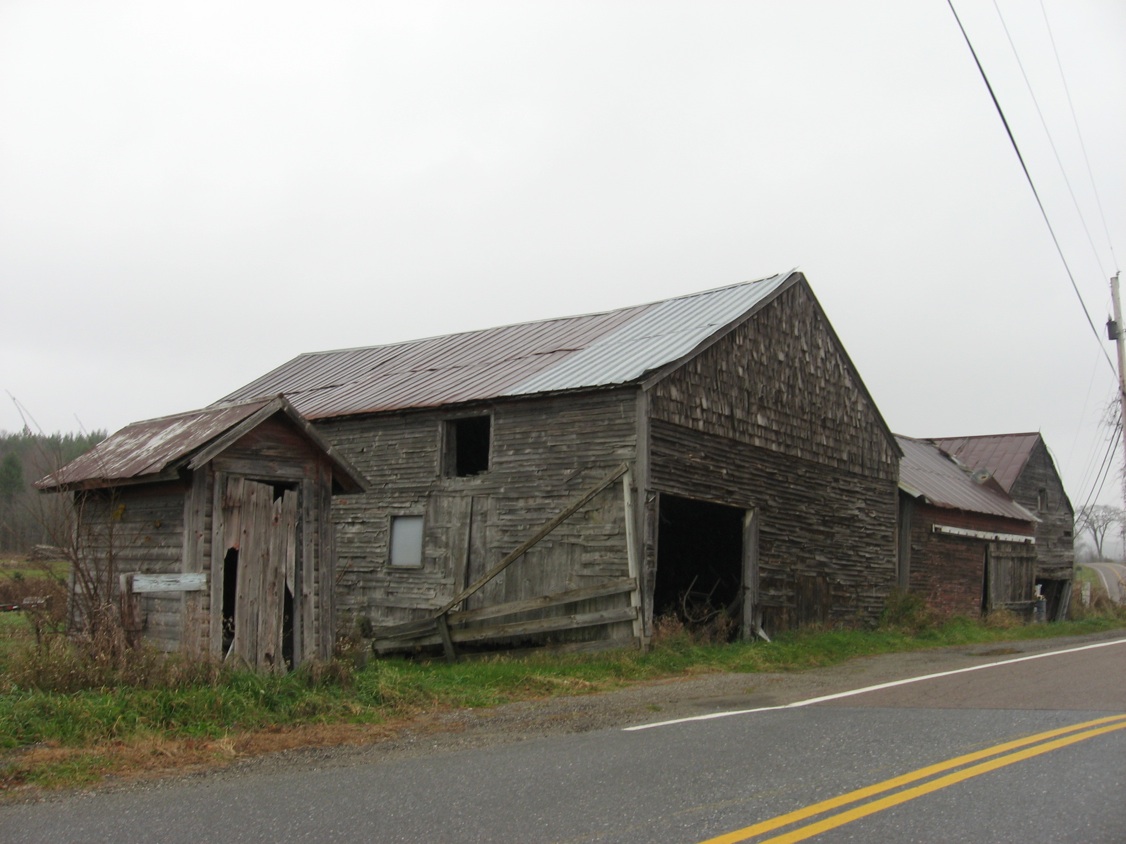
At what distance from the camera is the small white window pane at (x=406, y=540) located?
1911 centimetres

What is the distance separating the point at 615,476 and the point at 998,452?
900 inches

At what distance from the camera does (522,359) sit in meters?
20.6

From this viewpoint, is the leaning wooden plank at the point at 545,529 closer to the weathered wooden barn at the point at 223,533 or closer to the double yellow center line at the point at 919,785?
the weathered wooden barn at the point at 223,533

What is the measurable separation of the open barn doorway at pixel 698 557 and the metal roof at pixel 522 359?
3.30 meters

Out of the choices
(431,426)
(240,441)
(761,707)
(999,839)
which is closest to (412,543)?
(431,426)

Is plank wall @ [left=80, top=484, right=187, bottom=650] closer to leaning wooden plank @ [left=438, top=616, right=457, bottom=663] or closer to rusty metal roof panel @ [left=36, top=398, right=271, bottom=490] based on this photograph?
rusty metal roof panel @ [left=36, top=398, right=271, bottom=490]

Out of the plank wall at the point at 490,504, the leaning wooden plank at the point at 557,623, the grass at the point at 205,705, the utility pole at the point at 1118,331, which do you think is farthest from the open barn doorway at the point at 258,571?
the utility pole at the point at 1118,331

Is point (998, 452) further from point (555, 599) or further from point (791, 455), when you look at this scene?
point (555, 599)

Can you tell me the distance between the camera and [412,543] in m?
19.2

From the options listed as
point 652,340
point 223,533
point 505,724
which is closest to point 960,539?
point 652,340

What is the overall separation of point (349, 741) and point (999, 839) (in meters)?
5.51

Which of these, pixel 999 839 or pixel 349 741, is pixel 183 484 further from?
pixel 999 839

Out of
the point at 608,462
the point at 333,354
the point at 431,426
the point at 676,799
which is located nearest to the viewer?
the point at 676,799

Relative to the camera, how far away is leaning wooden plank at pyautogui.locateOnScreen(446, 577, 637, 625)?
1577 cm
